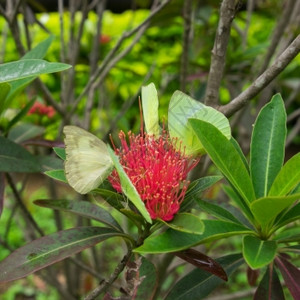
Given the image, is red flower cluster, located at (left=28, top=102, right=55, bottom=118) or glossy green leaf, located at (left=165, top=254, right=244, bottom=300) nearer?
glossy green leaf, located at (left=165, top=254, right=244, bottom=300)

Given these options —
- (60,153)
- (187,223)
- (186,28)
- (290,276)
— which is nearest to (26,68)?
(60,153)

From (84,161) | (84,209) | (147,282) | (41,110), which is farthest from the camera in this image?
(41,110)

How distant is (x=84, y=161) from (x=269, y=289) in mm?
510

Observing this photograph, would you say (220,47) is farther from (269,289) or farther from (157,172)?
(269,289)

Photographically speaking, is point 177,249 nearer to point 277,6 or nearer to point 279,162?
point 279,162

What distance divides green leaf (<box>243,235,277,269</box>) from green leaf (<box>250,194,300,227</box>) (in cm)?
4

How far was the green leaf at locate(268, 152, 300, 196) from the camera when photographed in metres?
0.98

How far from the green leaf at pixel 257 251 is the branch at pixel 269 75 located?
0.96 ft

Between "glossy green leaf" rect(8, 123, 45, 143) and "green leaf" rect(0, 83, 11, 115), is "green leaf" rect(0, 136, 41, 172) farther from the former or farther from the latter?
"glossy green leaf" rect(8, 123, 45, 143)

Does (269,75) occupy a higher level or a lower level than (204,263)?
higher

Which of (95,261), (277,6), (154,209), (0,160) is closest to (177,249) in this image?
(154,209)

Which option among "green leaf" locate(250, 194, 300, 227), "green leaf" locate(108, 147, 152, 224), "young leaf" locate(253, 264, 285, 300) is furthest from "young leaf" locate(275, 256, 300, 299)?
→ "green leaf" locate(108, 147, 152, 224)

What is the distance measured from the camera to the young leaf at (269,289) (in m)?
1.15

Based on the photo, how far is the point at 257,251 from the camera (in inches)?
39.0
